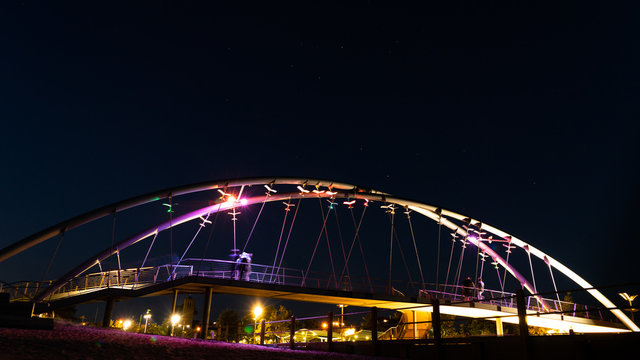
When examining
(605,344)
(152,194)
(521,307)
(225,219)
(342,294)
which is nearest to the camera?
(605,344)

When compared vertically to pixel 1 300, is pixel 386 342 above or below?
below

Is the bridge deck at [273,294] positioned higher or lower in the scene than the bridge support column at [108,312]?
higher

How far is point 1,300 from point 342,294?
65.3 feet

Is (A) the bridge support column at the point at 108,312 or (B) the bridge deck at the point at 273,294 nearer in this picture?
(B) the bridge deck at the point at 273,294

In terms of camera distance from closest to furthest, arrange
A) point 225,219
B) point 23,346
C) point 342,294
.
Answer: point 23,346, point 342,294, point 225,219

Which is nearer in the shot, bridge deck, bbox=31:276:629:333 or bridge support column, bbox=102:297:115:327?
bridge deck, bbox=31:276:629:333

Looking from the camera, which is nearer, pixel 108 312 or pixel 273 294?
pixel 108 312

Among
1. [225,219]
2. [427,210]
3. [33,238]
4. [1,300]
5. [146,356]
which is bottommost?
[146,356]

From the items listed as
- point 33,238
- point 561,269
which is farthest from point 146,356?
point 561,269

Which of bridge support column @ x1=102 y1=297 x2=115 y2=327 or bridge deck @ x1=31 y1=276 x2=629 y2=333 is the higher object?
bridge deck @ x1=31 y1=276 x2=629 y2=333

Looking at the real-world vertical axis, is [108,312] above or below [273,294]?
below

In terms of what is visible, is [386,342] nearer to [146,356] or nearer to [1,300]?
[146,356]

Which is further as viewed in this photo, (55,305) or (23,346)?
(55,305)

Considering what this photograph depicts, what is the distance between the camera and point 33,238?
21484mm
